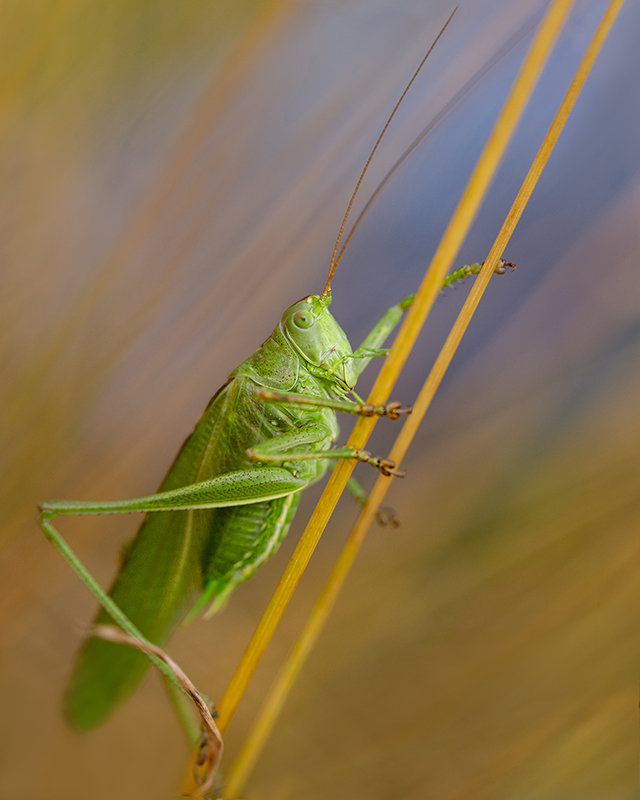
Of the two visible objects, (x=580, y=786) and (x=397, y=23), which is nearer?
(x=580, y=786)

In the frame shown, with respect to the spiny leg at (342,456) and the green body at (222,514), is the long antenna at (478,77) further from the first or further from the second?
the spiny leg at (342,456)

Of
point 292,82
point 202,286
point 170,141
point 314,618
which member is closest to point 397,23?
point 292,82

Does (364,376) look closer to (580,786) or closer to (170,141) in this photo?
(170,141)

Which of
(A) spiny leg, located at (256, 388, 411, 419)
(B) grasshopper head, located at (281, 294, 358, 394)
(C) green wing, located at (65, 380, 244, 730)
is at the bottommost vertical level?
(C) green wing, located at (65, 380, 244, 730)

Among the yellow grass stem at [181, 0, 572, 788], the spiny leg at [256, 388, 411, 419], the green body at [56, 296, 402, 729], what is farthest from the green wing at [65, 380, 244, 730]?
the yellow grass stem at [181, 0, 572, 788]

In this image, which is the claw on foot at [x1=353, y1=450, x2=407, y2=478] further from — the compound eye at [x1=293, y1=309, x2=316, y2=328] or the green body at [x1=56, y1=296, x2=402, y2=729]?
the compound eye at [x1=293, y1=309, x2=316, y2=328]

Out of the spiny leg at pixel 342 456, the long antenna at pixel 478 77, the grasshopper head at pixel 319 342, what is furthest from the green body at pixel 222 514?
the long antenna at pixel 478 77

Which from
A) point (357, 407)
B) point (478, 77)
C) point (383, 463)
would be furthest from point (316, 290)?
point (383, 463)
